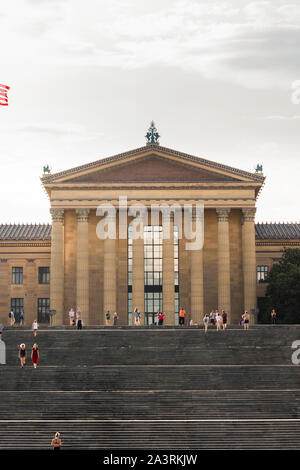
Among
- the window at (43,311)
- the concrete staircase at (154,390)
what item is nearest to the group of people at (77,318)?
the concrete staircase at (154,390)

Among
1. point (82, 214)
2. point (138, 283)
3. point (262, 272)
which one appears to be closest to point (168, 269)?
point (138, 283)

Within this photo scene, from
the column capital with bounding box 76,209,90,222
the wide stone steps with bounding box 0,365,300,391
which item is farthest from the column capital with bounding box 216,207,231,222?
the wide stone steps with bounding box 0,365,300,391

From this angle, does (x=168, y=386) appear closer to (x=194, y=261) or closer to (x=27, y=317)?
(x=194, y=261)

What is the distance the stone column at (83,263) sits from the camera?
69.5 meters

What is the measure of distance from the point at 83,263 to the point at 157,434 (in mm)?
36846

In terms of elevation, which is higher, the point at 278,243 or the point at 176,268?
the point at 278,243

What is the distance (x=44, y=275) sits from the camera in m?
76.6

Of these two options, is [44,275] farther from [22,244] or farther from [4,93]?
[4,93]

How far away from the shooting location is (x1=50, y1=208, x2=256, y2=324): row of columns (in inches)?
2741

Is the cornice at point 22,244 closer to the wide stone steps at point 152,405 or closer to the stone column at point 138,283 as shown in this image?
the stone column at point 138,283

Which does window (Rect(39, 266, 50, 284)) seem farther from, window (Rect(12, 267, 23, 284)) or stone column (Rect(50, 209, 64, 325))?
stone column (Rect(50, 209, 64, 325))

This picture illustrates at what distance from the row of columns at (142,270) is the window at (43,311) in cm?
575

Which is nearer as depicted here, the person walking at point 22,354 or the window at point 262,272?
the person walking at point 22,354
